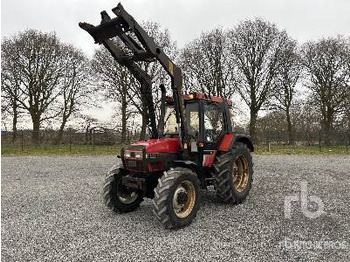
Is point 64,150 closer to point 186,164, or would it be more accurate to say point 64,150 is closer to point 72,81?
point 72,81

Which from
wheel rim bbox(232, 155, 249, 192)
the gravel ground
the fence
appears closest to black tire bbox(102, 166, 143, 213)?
the gravel ground

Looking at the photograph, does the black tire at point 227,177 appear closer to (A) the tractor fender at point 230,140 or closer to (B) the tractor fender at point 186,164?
(A) the tractor fender at point 230,140

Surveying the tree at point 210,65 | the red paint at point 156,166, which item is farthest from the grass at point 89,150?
the red paint at point 156,166

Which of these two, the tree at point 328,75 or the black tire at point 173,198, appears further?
the tree at point 328,75

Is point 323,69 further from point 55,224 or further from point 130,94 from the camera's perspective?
point 55,224

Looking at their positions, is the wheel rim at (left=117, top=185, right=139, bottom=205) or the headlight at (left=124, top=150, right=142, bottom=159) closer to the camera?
the headlight at (left=124, top=150, right=142, bottom=159)

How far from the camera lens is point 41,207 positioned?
670 cm

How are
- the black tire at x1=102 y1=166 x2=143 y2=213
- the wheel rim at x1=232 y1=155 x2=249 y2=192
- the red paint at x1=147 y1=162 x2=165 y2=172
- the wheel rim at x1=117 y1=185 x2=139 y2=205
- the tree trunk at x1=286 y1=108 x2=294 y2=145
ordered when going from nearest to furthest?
the red paint at x1=147 y1=162 x2=165 y2=172, the black tire at x1=102 y1=166 x2=143 y2=213, the wheel rim at x1=117 y1=185 x2=139 y2=205, the wheel rim at x1=232 y1=155 x2=249 y2=192, the tree trunk at x1=286 y1=108 x2=294 y2=145

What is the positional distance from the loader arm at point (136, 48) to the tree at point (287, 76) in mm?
22771

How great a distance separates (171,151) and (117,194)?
Answer: 1345 millimetres

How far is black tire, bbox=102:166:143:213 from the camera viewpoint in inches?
232

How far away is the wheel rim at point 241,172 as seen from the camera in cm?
707

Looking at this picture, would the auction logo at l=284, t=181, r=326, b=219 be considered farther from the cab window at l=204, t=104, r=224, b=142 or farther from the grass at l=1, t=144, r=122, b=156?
the grass at l=1, t=144, r=122, b=156

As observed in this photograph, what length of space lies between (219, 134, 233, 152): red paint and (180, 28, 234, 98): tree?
2097 centimetres
